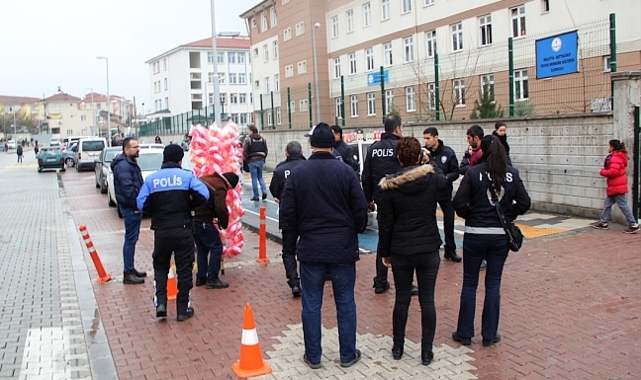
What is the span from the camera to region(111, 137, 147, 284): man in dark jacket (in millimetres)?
8328

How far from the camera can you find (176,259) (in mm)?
6750

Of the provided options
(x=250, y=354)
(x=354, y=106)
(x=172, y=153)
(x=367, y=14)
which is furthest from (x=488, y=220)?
(x=367, y=14)

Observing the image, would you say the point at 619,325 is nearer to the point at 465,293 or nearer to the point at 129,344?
the point at 465,293

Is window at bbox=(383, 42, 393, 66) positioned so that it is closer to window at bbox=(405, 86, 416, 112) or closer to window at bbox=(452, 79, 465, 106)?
window at bbox=(452, 79, 465, 106)

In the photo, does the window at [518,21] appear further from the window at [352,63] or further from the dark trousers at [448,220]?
the dark trousers at [448,220]

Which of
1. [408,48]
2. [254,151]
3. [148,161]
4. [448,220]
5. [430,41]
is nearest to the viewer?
[448,220]

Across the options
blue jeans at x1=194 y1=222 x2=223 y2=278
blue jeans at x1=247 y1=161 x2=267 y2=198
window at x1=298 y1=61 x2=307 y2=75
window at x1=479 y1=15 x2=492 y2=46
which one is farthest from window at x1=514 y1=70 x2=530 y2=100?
window at x1=298 y1=61 x2=307 y2=75

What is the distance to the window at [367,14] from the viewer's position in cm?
4310

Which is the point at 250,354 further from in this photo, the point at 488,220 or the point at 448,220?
the point at 448,220

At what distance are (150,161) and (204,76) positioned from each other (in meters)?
77.7

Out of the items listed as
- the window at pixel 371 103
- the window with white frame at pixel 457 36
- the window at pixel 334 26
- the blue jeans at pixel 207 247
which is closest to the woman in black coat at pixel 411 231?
the blue jeans at pixel 207 247

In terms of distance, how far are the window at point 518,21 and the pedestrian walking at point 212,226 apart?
86.6 ft

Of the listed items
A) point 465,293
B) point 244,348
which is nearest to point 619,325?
point 465,293

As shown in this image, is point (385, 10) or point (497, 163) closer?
point (497, 163)
